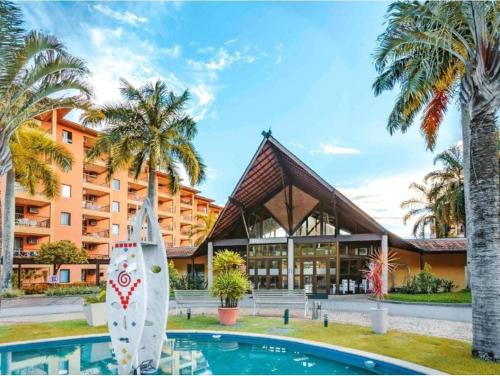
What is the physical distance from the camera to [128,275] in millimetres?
8180

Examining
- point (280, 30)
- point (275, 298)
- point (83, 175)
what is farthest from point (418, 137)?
point (83, 175)

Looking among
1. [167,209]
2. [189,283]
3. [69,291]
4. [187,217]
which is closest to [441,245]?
[189,283]

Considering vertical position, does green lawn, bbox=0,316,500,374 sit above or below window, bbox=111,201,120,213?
below

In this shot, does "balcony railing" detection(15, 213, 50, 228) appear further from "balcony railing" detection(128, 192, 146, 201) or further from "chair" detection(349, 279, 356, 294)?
"chair" detection(349, 279, 356, 294)

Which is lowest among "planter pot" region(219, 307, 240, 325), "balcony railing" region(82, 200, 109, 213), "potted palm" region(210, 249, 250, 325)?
"planter pot" region(219, 307, 240, 325)

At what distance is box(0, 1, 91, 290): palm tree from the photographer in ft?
31.2

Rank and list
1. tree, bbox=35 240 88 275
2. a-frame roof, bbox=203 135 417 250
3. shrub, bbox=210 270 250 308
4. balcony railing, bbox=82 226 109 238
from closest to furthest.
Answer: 1. shrub, bbox=210 270 250 308
2. a-frame roof, bbox=203 135 417 250
3. tree, bbox=35 240 88 275
4. balcony railing, bbox=82 226 109 238

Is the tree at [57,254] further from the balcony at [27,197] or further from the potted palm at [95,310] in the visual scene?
the potted palm at [95,310]

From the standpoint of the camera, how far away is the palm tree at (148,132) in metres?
19.8

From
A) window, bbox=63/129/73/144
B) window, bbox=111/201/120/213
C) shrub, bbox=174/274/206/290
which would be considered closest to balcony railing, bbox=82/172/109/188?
window, bbox=111/201/120/213

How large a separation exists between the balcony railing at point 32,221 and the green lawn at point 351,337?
65.3 feet

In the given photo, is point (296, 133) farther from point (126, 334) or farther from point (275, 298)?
point (126, 334)

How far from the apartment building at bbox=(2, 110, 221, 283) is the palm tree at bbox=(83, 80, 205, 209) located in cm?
789

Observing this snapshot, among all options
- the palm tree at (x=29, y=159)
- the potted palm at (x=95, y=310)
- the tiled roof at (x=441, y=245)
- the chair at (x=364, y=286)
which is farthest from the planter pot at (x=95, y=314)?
the tiled roof at (x=441, y=245)
